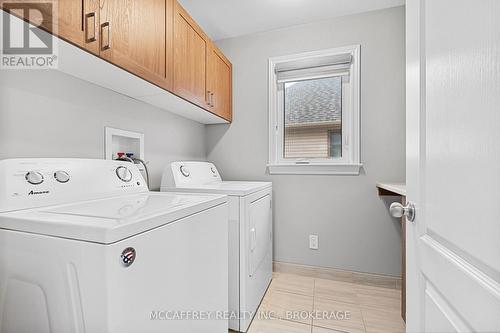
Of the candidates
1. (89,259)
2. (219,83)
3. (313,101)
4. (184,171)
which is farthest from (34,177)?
(313,101)

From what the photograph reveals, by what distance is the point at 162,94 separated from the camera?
1.48 meters

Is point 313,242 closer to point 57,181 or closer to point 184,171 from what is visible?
point 184,171

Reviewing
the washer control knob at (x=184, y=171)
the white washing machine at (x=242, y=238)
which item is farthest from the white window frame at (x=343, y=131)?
the washer control knob at (x=184, y=171)

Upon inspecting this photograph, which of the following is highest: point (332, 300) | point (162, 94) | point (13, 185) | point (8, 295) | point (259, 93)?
point (259, 93)

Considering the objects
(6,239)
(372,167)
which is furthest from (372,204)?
(6,239)

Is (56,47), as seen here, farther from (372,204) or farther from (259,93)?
(372,204)

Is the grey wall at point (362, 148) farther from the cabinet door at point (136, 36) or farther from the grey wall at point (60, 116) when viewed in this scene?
the cabinet door at point (136, 36)

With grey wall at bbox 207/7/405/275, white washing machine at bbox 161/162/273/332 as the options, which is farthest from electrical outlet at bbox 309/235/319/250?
white washing machine at bbox 161/162/273/332

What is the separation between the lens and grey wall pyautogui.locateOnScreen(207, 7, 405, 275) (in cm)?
199

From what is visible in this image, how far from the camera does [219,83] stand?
6.93ft

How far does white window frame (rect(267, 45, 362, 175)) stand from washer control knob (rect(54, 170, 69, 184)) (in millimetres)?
1631

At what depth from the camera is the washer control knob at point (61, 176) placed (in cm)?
95

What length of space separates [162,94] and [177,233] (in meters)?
1.01

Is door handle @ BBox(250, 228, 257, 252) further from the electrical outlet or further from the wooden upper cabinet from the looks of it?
the wooden upper cabinet
